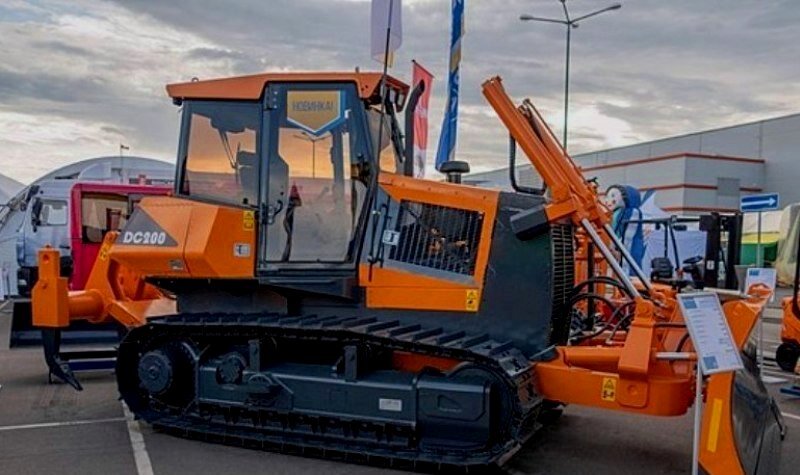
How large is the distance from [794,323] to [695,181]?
25.2 metres

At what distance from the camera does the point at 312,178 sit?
19.7 ft

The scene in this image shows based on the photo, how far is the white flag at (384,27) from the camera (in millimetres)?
6230

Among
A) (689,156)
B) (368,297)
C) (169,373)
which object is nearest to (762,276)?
(368,297)

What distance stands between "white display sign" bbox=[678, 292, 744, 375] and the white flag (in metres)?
2.95

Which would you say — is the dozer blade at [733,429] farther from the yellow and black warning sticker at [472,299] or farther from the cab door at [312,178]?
the cab door at [312,178]

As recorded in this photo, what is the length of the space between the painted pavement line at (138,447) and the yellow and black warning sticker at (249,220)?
1.87m

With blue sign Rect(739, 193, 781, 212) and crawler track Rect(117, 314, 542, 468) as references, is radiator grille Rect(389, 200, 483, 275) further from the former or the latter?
blue sign Rect(739, 193, 781, 212)

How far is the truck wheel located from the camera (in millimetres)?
9188

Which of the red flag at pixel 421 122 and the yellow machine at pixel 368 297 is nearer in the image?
the yellow machine at pixel 368 297

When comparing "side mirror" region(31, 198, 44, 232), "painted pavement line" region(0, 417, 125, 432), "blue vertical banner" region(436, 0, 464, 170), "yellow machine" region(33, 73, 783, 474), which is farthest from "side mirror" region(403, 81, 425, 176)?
"side mirror" region(31, 198, 44, 232)

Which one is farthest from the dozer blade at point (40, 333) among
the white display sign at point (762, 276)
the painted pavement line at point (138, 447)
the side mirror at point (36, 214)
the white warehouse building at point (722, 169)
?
the white warehouse building at point (722, 169)

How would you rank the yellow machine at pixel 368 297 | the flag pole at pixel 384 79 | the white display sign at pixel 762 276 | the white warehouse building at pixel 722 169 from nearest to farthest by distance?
the yellow machine at pixel 368 297, the flag pole at pixel 384 79, the white display sign at pixel 762 276, the white warehouse building at pixel 722 169

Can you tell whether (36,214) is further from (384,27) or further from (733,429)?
(733,429)

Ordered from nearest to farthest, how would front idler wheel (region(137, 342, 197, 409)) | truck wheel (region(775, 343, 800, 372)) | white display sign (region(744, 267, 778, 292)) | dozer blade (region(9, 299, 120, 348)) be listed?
1. front idler wheel (region(137, 342, 197, 409))
2. dozer blade (region(9, 299, 120, 348))
3. truck wheel (region(775, 343, 800, 372))
4. white display sign (region(744, 267, 778, 292))
